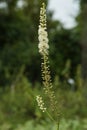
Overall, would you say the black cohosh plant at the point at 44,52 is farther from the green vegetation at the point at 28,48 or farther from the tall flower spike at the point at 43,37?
the green vegetation at the point at 28,48

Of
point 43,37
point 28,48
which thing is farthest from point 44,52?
point 28,48

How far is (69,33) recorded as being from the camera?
30.2 meters

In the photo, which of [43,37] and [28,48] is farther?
[28,48]

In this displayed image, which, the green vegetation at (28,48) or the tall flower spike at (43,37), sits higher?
the green vegetation at (28,48)

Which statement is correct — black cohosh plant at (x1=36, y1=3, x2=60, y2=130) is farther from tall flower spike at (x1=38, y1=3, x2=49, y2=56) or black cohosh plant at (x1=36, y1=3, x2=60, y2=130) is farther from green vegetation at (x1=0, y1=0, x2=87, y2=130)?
green vegetation at (x1=0, y1=0, x2=87, y2=130)

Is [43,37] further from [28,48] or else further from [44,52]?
[28,48]

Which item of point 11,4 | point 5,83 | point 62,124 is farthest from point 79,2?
point 62,124

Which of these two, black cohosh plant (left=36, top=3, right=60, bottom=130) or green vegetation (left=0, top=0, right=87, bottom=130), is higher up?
green vegetation (left=0, top=0, right=87, bottom=130)

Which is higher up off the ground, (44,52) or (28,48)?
(28,48)

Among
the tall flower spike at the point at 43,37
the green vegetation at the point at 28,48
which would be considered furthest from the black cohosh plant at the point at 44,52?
the green vegetation at the point at 28,48

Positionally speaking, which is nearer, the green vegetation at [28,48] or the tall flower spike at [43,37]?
the tall flower spike at [43,37]

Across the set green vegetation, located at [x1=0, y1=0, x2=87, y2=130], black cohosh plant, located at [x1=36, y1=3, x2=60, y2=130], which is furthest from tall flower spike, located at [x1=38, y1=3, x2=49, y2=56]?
green vegetation, located at [x1=0, y1=0, x2=87, y2=130]

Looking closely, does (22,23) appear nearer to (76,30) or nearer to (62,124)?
(76,30)

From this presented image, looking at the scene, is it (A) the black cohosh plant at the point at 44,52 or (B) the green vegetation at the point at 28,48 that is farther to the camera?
(B) the green vegetation at the point at 28,48
